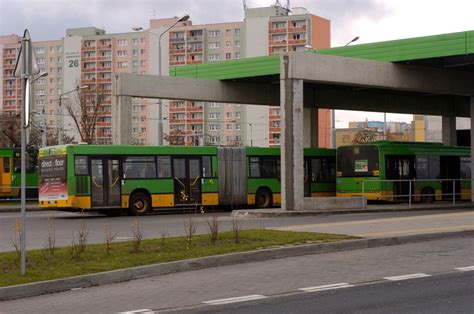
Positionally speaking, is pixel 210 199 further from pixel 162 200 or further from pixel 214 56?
pixel 214 56

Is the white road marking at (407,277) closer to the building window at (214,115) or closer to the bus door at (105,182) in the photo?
the bus door at (105,182)

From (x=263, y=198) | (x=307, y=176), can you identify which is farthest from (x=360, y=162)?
(x=263, y=198)

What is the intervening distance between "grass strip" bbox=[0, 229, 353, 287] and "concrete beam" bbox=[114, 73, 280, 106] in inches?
714

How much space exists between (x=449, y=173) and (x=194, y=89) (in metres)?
14.2

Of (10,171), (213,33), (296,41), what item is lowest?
(10,171)

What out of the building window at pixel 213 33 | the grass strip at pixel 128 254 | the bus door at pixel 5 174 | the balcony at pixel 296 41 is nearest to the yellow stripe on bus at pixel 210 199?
the grass strip at pixel 128 254

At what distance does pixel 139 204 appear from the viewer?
95.1 ft

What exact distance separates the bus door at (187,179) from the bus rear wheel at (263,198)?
→ 3212mm

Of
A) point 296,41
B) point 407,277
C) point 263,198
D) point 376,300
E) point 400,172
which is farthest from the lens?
point 296,41

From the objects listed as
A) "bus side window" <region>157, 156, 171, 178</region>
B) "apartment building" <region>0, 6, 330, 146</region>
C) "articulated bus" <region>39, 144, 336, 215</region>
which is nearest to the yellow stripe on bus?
"articulated bus" <region>39, 144, 336, 215</region>

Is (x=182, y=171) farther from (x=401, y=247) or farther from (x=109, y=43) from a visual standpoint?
(x=109, y=43)

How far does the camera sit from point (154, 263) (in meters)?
11.8

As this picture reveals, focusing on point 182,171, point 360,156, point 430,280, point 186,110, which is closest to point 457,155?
point 360,156

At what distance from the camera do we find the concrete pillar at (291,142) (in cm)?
2673
